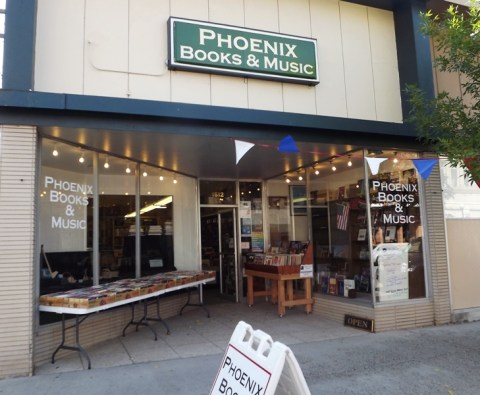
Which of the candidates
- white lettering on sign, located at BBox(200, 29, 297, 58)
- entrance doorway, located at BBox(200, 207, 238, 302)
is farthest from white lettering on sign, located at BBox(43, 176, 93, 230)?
entrance doorway, located at BBox(200, 207, 238, 302)

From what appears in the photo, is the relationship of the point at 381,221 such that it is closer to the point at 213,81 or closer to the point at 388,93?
the point at 388,93

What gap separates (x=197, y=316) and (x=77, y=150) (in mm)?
4026

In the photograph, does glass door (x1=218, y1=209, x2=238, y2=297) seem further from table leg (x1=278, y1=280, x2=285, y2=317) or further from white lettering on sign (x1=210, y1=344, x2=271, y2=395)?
white lettering on sign (x1=210, y1=344, x2=271, y2=395)

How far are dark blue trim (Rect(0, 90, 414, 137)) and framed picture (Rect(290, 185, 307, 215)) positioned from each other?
8.99 feet

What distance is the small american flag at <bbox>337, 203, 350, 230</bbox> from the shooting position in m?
8.44

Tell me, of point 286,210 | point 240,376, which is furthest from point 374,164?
point 240,376

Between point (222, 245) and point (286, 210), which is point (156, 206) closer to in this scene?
point (222, 245)

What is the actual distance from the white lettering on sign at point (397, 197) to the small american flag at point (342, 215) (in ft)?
2.92

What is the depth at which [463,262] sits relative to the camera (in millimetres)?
7992

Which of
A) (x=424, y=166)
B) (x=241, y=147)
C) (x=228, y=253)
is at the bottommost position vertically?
(x=228, y=253)

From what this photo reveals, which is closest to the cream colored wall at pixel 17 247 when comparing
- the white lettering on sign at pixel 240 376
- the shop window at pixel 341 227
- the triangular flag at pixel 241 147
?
the triangular flag at pixel 241 147

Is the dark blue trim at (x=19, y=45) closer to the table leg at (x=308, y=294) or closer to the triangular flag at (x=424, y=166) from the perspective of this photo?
the triangular flag at (x=424, y=166)

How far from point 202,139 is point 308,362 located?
3.50m

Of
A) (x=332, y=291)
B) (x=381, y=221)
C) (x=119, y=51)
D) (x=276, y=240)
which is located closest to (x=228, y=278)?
(x=276, y=240)
